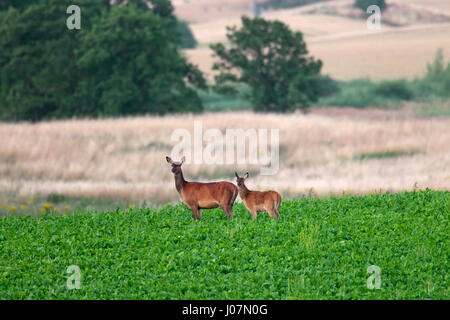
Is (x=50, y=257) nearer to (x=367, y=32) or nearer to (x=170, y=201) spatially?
(x=170, y=201)

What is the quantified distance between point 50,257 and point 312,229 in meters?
4.79

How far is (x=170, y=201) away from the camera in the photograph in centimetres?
2047

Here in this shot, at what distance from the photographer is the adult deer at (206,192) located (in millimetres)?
14281

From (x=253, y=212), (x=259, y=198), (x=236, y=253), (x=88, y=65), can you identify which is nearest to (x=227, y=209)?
(x=253, y=212)

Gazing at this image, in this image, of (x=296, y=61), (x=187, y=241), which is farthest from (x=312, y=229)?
(x=296, y=61)

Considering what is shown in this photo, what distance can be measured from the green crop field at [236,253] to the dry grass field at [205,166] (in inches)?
149

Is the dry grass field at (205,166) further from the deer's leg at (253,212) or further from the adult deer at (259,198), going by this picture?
the adult deer at (259,198)

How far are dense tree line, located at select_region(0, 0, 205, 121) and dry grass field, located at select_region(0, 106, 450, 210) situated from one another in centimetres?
708

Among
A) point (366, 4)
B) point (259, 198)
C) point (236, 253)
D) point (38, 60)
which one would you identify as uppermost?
point (366, 4)

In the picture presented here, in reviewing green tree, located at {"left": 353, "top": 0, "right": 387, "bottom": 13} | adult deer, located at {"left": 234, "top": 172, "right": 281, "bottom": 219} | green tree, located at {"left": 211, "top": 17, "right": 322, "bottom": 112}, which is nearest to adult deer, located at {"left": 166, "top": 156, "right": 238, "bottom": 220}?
adult deer, located at {"left": 234, "top": 172, "right": 281, "bottom": 219}

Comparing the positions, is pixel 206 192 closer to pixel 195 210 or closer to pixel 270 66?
pixel 195 210

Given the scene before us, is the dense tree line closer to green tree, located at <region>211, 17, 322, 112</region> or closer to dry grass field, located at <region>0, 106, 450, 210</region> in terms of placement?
green tree, located at <region>211, 17, 322, 112</region>

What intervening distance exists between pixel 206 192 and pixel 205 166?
36.4ft

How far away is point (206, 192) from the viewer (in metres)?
14.4
